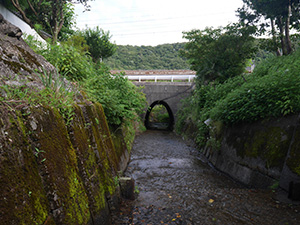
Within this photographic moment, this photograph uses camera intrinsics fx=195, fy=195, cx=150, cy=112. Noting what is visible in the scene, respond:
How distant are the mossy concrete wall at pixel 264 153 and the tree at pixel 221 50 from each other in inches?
242

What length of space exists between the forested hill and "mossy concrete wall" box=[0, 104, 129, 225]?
153 ft

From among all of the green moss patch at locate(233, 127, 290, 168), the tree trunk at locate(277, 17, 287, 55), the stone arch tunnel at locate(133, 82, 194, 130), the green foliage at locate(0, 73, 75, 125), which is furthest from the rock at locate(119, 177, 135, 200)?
the stone arch tunnel at locate(133, 82, 194, 130)

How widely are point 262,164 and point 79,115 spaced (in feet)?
12.5

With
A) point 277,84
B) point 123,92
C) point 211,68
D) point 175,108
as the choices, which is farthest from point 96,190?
point 175,108

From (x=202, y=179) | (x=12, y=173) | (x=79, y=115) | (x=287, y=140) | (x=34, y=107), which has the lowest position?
(x=202, y=179)

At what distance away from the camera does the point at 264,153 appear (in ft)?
13.6

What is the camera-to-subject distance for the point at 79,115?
2.72m

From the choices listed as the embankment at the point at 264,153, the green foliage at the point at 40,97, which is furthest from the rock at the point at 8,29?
the embankment at the point at 264,153

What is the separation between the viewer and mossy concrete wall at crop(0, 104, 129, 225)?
4.22 feet

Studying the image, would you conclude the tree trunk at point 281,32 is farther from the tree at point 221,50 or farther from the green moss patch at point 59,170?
the green moss patch at point 59,170

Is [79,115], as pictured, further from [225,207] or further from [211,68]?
[211,68]

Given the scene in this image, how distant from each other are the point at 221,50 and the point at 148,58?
4929cm

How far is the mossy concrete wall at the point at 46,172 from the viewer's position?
50.7 inches

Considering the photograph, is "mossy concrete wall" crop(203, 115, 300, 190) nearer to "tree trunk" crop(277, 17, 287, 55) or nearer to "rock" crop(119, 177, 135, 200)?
"rock" crop(119, 177, 135, 200)
